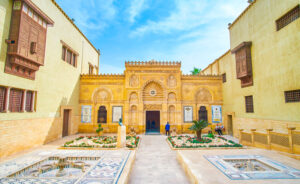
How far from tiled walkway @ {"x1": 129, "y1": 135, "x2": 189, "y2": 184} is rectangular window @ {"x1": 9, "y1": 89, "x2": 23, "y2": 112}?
24.4 ft

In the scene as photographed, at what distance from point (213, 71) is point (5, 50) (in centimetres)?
1932

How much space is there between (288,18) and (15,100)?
1645 centimetres

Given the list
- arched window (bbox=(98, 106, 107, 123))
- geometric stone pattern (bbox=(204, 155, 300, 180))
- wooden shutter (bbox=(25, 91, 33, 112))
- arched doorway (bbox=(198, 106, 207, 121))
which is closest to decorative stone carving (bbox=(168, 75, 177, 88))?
arched doorway (bbox=(198, 106, 207, 121))

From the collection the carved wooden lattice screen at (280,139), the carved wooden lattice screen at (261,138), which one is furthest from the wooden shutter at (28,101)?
the carved wooden lattice screen at (280,139)

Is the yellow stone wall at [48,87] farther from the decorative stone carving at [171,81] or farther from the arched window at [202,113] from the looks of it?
the arched window at [202,113]

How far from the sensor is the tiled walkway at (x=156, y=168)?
5953 mm

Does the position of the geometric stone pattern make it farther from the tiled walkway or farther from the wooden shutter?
the wooden shutter

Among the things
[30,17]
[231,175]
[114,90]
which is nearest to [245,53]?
[231,175]

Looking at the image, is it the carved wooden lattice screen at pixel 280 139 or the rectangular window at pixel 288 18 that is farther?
the rectangular window at pixel 288 18

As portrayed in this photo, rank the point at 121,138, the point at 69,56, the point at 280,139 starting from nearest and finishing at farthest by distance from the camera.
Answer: the point at 280,139
the point at 121,138
the point at 69,56

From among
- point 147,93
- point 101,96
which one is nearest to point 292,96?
point 147,93

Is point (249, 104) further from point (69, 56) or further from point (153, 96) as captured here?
point (69, 56)

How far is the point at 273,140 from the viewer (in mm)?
8977

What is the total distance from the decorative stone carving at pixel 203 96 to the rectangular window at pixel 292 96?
309 inches
